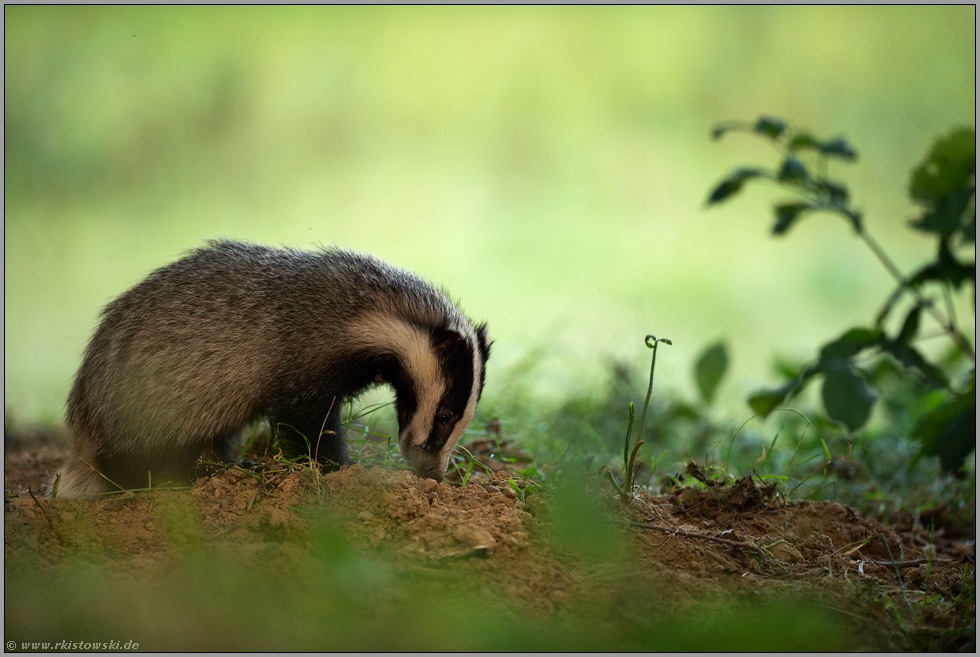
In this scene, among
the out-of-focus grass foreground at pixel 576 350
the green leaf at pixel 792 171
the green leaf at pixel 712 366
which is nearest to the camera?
the out-of-focus grass foreground at pixel 576 350

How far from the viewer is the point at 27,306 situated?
4.77 meters

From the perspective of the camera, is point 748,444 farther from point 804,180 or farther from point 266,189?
point 266,189

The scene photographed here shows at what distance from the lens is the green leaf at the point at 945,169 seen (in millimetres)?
2969

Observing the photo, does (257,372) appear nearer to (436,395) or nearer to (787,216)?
(436,395)

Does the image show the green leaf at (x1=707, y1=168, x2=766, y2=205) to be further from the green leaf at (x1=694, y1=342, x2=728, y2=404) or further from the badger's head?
the badger's head

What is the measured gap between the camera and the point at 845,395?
277 centimetres

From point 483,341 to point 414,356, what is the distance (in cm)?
34

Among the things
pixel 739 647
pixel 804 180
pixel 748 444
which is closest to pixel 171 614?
pixel 739 647

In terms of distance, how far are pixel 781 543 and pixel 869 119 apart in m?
7.72

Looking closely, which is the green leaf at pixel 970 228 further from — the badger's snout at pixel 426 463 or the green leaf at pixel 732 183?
the badger's snout at pixel 426 463

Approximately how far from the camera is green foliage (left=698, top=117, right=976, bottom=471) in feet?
8.95

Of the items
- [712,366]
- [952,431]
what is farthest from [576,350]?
[952,431]

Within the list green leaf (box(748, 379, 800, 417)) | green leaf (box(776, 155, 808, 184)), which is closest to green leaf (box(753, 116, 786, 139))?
green leaf (box(776, 155, 808, 184))

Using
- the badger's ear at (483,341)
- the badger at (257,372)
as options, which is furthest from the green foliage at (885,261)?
the badger at (257,372)
